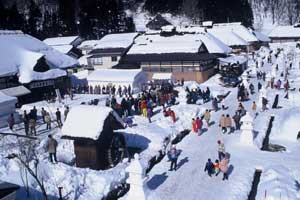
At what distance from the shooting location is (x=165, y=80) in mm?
42906

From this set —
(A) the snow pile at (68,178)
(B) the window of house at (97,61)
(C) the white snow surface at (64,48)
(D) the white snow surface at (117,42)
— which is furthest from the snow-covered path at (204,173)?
(C) the white snow surface at (64,48)

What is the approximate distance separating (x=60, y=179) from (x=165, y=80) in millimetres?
25657

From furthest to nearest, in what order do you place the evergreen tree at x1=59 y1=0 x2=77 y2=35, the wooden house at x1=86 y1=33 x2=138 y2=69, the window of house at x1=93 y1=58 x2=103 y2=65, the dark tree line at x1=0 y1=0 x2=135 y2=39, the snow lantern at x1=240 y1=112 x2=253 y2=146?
the evergreen tree at x1=59 y1=0 x2=77 y2=35 < the dark tree line at x1=0 y1=0 x2=135 y2=39 < the window of house at x1=93 y1=58 x2=103 y2=65 < the wooden house at x1=86 y1=33 x2=138 y2=69 < the snow lantern at x1=240 y1=112 x2=253 y2=146

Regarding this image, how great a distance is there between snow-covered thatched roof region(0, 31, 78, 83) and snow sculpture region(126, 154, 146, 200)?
68.6 ft

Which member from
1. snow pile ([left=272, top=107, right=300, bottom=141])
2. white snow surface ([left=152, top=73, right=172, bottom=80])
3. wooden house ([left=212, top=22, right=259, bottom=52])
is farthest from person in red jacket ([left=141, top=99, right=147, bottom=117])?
wooden house ([left=212, top=22, right=259, bottom=52])

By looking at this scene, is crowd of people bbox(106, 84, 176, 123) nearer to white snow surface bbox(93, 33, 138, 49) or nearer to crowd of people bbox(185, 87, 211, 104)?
crowd of people bbox(185, 87, 211, 104)

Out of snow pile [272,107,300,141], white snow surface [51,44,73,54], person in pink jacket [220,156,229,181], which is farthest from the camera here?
white snow surface [51,44,73,54]

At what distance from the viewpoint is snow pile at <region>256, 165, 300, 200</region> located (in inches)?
612

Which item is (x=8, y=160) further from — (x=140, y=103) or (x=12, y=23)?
(x=12, y=23)

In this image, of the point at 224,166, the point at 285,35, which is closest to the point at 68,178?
the point at 224,166

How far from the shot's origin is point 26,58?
35.9 m

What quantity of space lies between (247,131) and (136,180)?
8.37 m

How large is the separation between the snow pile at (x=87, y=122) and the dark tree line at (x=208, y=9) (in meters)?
84.7

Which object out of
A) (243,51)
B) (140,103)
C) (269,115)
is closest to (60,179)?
(140,103)
